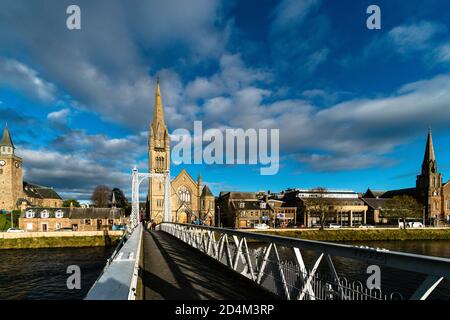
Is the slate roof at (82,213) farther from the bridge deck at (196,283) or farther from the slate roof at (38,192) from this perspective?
the bridge deck at (196,283)

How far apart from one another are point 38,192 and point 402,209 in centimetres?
10293

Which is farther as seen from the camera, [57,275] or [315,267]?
[57,275]

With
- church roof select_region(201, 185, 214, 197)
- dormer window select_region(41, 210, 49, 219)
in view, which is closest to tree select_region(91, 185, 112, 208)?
church roof select_region(201, 185, 214, 197)

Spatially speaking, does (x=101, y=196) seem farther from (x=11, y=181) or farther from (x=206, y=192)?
(x=206, y=192)

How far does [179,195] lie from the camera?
80000 mm

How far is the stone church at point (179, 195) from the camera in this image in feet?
255

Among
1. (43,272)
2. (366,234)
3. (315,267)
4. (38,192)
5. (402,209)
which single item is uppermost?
(315,267)

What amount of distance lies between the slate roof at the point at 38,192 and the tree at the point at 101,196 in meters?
11.3

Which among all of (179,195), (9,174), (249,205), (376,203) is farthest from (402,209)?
(9,174)

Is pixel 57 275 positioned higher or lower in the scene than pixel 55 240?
higher

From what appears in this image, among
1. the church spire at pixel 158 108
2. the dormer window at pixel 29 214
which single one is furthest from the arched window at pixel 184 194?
the dormer window at pixel 29 214

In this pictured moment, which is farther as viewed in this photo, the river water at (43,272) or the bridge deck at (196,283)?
the river water at (43,272)
